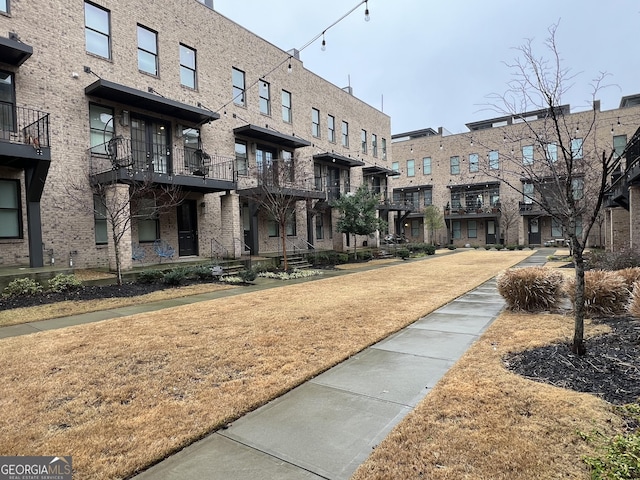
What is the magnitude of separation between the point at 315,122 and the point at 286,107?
292cm

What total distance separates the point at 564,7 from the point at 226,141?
1493 cm

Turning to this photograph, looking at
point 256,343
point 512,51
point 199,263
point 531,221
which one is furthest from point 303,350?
point 531,221

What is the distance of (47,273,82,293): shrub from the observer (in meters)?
9.75

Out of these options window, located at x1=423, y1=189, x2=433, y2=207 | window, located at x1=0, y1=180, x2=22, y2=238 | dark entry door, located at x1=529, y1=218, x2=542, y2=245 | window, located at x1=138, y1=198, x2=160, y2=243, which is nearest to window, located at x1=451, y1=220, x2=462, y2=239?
window, located at x1=423, y1=189, x2=433, y2=207

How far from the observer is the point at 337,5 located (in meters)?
9.41

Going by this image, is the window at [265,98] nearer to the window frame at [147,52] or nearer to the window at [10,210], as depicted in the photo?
the window frame at [147,52]

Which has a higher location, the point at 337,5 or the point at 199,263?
the point at 337,5

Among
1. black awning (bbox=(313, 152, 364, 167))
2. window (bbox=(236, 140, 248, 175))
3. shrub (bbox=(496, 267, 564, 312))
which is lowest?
shrub (bbox=(496, 267, 564, 312))

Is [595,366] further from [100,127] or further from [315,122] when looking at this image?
[315,122]

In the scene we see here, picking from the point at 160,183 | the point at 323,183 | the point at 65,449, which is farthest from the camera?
the point at 323,183

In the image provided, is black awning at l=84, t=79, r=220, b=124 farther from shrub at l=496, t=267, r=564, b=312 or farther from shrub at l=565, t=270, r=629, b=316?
shrub at l=565, t=270, r=629, b=316

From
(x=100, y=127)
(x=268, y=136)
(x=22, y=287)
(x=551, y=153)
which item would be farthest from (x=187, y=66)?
(x=551, y=153)

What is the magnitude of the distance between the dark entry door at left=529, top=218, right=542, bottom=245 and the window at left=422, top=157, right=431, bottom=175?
1180 centimetres

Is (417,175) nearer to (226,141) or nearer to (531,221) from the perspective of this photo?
(531,221)
